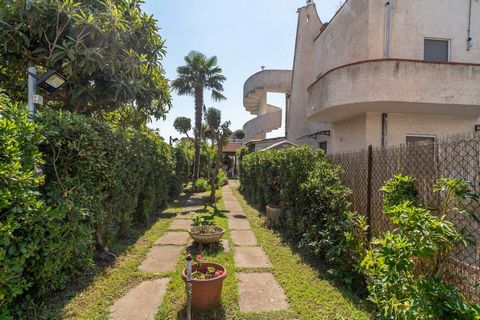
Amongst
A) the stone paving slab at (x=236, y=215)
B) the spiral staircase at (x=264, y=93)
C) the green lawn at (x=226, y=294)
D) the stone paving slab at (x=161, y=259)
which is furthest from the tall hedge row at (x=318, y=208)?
the spiral staircase at (x=264, y=93)

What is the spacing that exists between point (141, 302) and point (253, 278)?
5.95ft

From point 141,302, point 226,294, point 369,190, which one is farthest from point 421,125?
point 141,302

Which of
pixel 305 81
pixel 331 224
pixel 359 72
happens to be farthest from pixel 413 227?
pixel 305 81

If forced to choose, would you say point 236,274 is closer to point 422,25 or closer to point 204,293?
point 204,293

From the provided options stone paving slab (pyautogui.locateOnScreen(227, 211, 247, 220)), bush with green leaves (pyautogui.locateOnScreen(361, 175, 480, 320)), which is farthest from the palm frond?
bush with green leaves (pyautogui.locateOnScreen(361, 175, 480, 320))

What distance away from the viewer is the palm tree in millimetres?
17438

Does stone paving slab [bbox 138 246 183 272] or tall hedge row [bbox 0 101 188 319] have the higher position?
tall hedge row [bbox 0 101 188 319]

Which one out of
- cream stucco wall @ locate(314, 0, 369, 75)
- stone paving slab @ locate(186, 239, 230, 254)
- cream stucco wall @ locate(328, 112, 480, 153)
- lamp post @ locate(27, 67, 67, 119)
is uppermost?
cream stucco wall @ locate(314, 0, 369, 75)

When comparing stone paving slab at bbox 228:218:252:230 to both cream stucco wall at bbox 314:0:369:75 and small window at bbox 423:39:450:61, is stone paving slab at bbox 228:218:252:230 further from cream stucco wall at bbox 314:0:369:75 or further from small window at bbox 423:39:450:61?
small window at bbox 423:39:450:61

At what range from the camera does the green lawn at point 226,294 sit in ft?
10.5

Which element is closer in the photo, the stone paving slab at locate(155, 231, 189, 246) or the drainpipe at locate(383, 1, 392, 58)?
the stone paving slab at locate(155, 231, 189, 246)

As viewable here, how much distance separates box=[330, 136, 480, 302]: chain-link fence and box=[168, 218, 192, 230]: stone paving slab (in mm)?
4816

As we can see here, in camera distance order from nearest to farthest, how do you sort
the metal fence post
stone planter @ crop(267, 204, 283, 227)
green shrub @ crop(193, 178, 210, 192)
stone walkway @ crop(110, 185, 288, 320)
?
stone walkway @ crop(110, 185, 288, 320) < the metal fence post < stone planter @ crop(267, 204, 283, 227) < green shrub @ crop(193, 178, 210, 192)

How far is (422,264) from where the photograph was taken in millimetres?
2725
